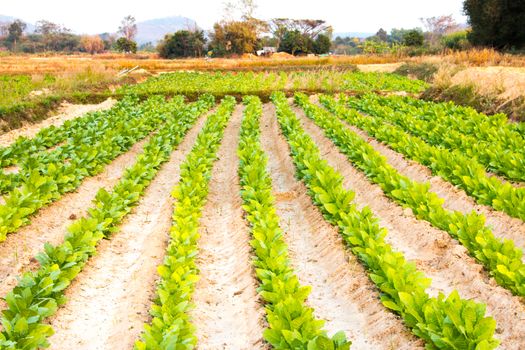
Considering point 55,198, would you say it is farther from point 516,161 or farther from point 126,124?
point 516,161

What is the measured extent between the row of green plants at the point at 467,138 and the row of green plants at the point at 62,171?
6268 millimetres

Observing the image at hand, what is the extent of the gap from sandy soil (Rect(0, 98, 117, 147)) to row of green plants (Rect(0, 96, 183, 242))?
7.91 ft

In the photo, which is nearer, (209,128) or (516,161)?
(516,161)

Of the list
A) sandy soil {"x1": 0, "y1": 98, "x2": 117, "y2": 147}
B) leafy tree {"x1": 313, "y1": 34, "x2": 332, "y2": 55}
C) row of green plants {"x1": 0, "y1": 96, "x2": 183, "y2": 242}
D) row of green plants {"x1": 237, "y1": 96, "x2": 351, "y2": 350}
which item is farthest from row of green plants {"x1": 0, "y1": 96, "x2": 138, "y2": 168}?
leafy tree {"x1": 313, "y1": 34, "x2": 332, "y2": 55}

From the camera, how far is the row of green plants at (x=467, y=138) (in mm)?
7711

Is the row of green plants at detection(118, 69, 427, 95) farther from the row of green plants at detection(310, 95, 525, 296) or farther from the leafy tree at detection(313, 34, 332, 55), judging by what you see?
the leafy tree at detection(313, 34, 332, 55)

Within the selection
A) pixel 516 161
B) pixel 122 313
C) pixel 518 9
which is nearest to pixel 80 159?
pixel 122 313

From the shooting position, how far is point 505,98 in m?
13.3

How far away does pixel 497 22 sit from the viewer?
3070 cm

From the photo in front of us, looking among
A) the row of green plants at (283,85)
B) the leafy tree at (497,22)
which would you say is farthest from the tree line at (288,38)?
the row of green plants at (283,85)

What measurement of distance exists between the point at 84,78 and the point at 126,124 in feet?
47.5

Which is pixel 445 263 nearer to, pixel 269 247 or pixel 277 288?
pixel 269 247

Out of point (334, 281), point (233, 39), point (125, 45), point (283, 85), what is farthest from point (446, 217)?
point (125, 45)

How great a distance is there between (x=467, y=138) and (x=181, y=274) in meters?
6.72
